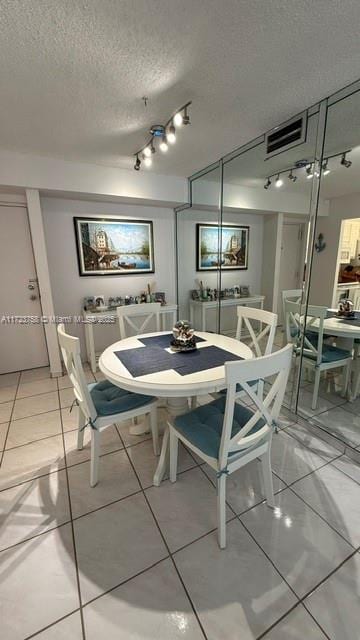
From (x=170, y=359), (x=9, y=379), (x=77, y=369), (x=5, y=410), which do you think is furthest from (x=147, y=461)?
(x=9, y=379)

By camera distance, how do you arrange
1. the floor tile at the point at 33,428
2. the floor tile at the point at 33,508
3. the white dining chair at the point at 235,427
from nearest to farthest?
the white dining chair at the point at 235,427, the floor tile at the point at 33,508, the floor tile at the point at 33,428

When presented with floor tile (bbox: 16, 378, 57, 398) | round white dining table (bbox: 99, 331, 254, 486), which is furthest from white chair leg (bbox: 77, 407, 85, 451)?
floor tile (bbox: 16, 378, 57, 398)

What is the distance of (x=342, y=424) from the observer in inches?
83.6

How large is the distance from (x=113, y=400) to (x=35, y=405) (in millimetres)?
1277

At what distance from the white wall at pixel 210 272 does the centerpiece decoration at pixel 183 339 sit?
5.39ft

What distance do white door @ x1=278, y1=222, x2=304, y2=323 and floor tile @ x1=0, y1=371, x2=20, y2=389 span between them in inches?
124

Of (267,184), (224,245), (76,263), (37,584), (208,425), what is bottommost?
(37,584)

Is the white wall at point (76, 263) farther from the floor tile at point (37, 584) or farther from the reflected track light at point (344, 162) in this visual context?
the floor tile at point (37, 584)

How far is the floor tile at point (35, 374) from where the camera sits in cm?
307

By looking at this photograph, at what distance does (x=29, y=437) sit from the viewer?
2059 millimetres

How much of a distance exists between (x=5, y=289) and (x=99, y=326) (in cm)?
114

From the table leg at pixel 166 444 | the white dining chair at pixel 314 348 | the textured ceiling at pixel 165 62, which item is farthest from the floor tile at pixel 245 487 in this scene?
the textured ceiling at pixel 165 62

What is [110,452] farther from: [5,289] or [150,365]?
[5,289]

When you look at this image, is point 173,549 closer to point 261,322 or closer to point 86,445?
point 86,445
